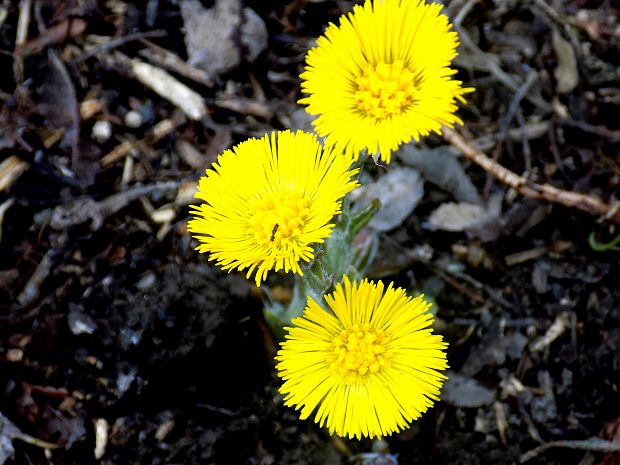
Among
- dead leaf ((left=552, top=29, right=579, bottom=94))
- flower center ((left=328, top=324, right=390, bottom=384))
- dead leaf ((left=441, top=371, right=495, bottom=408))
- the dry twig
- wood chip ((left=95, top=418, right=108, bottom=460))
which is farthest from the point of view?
dead leaf ((left=552, top=29, right=579, bottom=94))

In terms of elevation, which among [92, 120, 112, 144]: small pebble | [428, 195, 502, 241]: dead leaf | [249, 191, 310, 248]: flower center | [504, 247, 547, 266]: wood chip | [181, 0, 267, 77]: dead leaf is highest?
[181, 0, 267, 77]: dead leaf

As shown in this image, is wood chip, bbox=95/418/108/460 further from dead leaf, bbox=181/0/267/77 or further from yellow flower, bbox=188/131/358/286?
dead leaf, bbox=181/0/267/77

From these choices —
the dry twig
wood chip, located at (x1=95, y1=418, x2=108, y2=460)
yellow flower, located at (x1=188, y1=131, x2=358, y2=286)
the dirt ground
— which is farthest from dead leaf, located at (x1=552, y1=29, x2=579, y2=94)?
wood chip, located at (x1=95, y1=418, x2=108, y2=460)

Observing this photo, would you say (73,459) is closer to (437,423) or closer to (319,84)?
(437,423)

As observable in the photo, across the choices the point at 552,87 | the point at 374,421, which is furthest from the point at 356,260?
the point at 552,87

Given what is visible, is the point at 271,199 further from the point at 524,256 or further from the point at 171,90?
the point at 524,256

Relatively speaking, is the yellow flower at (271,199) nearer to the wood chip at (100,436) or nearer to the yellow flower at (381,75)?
the yellow flower at (381,75)

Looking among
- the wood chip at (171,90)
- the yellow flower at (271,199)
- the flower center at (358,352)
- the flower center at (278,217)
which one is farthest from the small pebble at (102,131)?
the flower center at (358,352)
